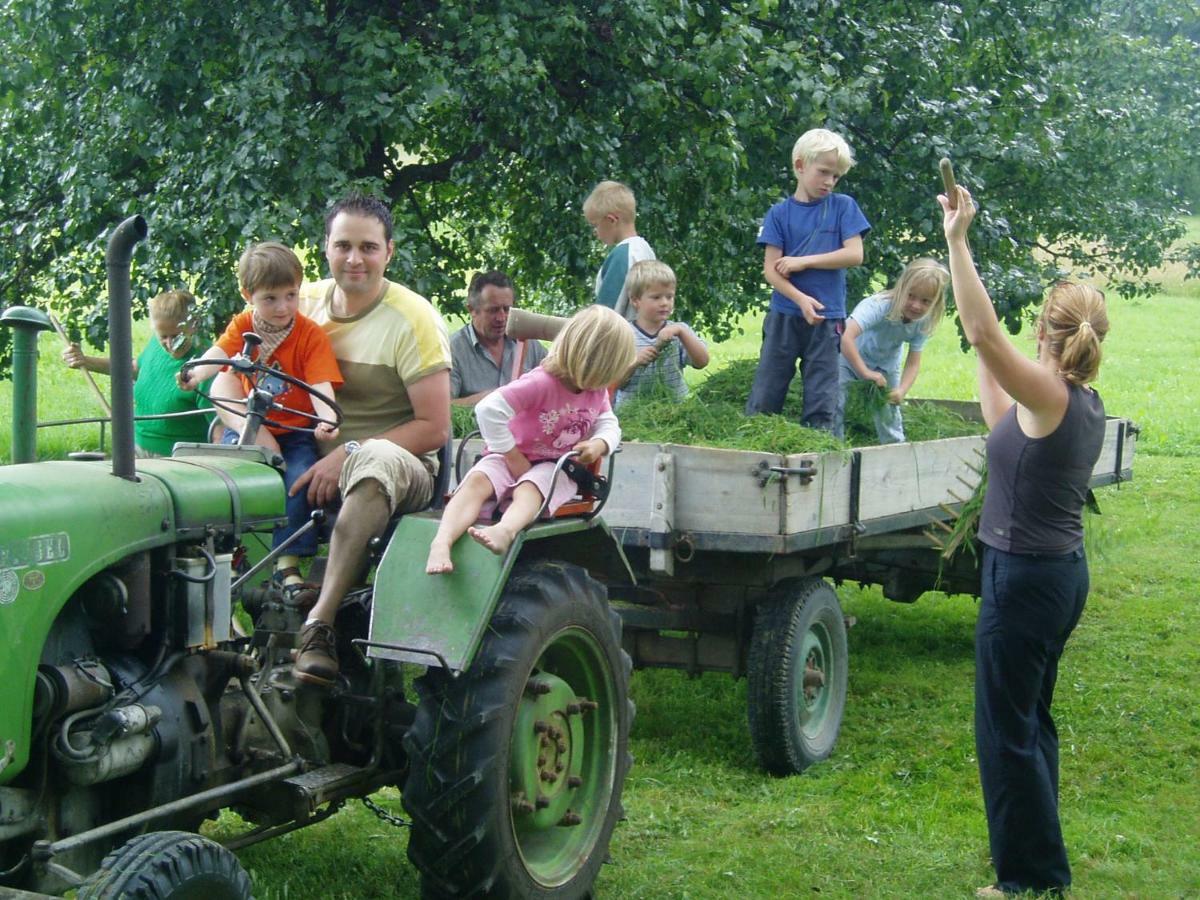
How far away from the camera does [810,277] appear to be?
6590 millimetres

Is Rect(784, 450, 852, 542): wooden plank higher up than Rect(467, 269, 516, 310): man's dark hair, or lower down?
lower down

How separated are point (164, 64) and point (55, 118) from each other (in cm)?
134

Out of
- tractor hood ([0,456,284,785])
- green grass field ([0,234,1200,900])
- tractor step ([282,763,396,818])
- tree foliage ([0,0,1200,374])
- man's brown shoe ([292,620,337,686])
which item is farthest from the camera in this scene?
tree foliage ([0,0,1200,374])

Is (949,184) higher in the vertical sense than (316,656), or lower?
higher

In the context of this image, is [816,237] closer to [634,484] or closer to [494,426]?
[634,484]

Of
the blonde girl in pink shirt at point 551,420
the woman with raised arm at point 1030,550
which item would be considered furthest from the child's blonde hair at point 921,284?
the blonde girl in pink shirt at point 551,420

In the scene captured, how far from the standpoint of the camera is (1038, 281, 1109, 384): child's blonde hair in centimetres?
418

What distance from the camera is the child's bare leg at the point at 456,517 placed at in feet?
12.4

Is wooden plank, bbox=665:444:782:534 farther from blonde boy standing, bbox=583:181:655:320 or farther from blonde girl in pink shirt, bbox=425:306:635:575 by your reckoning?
blonde boy standing, bbox=583:181:655:320

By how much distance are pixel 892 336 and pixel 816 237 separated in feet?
2.00

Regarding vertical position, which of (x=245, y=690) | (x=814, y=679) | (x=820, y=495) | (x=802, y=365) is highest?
(x=802, y=365)

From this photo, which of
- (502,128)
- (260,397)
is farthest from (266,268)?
(502,128)

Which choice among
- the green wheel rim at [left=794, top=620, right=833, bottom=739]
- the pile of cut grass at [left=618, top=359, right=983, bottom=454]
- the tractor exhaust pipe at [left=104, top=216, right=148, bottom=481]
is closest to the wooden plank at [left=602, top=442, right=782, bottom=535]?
the pile of cut grass at [left=618, top=359, right=983, bottom=454]

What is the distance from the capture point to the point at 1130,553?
1078 cm
